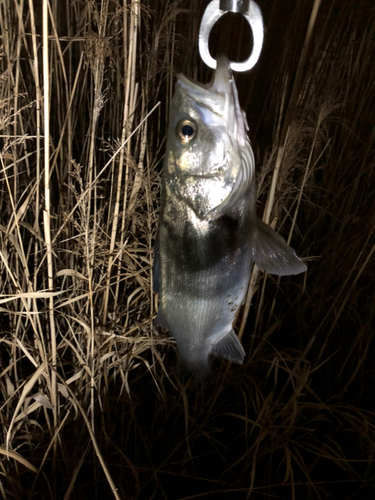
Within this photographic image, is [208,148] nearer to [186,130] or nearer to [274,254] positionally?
[186,130]

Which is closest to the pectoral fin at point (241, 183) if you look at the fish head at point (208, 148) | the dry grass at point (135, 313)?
the fish head at point (208, 148)

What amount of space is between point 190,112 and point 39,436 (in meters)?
0.90

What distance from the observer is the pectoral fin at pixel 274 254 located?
0.55 metres

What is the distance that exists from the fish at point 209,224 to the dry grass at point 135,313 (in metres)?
0.20

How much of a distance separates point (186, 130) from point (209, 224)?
128 mm

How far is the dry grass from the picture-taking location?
2.67 ft

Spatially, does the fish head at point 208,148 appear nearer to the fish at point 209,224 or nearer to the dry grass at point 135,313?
the fish at point 209,224

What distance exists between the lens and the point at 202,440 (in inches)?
44.4

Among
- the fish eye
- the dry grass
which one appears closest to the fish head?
Result: the fish eye

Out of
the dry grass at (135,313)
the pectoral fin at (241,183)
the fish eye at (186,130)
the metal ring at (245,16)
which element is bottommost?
the dry grass at (135,313)

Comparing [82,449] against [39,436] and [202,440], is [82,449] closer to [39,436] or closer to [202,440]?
[39,436]

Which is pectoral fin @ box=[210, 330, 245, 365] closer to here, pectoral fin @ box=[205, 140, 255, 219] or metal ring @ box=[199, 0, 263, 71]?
pectoral fin @ box=[205, 140, 255, 219]

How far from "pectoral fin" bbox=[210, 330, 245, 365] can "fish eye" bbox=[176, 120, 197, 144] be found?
33cm

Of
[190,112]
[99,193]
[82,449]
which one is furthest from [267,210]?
[82,449]
